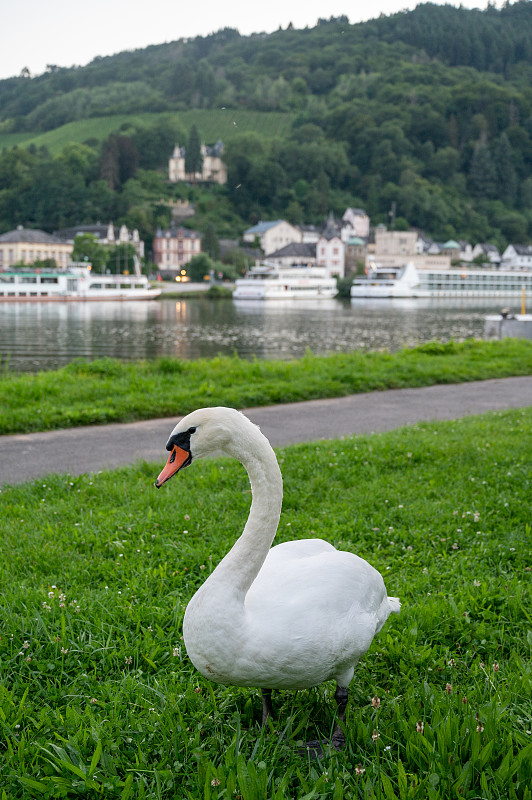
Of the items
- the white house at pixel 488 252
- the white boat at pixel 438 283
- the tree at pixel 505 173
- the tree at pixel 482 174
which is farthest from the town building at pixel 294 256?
the tree at pixel 505 173

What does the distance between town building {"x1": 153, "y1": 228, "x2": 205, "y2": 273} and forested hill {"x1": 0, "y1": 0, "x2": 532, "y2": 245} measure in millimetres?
10502

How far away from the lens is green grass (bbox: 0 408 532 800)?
2.38 metres

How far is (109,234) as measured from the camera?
398 ft

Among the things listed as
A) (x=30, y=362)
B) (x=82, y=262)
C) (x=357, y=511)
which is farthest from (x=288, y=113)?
(x=357, y=511)

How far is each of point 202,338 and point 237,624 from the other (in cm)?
3474

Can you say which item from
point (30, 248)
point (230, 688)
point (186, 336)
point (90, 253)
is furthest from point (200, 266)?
point (230, 688)

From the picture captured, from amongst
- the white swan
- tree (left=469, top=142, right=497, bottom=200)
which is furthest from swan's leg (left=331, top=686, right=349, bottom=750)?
tree (left=469, top=142, right=497, bottom=200)

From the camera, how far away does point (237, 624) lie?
2.39 m

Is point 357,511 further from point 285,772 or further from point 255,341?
point 255,341

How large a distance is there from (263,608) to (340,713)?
0.61m

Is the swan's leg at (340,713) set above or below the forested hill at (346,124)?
below

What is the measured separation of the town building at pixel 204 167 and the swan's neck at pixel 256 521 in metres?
161

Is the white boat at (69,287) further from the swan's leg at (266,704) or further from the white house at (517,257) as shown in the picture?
the swan's leg at (266,704)

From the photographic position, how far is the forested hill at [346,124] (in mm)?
146875
